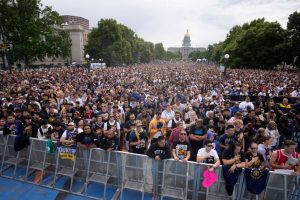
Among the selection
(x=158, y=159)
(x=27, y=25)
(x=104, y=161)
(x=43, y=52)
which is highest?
(x=27, y=25)

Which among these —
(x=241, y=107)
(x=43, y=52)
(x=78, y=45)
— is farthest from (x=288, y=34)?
(x=78, y=45)

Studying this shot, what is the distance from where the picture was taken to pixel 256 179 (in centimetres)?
449

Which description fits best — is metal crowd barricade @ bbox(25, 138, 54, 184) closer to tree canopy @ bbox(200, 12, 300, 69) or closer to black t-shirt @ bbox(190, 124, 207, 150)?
black t-shirt @ bbox(190, 124, 207, 150)

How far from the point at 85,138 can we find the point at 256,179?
4132 millimetres

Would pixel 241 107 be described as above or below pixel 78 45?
below

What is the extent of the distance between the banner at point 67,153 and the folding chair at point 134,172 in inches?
57.4

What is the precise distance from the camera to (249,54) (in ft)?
154

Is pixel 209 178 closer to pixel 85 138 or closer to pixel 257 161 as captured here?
pixel 257 161

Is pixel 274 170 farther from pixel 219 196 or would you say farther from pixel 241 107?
pixel 241 107

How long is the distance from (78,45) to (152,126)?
278 ft

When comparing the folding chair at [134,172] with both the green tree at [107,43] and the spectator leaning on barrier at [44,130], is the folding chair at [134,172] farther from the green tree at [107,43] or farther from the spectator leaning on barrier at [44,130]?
the green tree at [107,43]

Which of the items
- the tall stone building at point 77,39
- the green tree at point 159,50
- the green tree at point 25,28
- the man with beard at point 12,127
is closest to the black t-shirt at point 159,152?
the man with beard at point 12,127

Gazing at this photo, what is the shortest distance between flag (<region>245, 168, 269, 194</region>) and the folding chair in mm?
2283

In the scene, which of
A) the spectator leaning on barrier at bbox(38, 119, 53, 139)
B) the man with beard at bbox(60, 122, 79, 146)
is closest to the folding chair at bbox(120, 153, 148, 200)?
the man with beard at bbox(60, 122, 79, 146)
